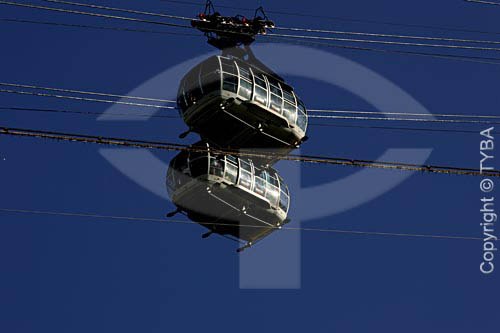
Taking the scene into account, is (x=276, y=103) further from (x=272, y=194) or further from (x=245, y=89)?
(x=272, y=194)

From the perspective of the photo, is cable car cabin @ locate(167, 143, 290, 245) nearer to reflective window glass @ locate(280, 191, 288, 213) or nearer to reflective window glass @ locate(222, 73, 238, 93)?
reflective window glass @ locate(280, 191, 288, 213)

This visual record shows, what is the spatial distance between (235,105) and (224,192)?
4.39 m

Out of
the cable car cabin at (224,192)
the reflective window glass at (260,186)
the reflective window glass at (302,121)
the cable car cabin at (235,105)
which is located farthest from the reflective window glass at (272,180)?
the reflective window glass at (302,121)

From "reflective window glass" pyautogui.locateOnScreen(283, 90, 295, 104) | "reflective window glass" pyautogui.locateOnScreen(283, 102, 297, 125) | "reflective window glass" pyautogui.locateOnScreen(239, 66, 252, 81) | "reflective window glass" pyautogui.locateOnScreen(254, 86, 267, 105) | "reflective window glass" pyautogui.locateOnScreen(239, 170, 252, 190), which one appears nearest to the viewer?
"reflective window glass" pyautogui.locateOnScreen(254, 86, 267, 105)

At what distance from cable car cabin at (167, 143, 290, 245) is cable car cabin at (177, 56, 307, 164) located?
1.26m

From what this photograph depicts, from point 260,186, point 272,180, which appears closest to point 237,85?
point 260,186

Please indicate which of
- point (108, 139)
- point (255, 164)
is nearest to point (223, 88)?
point (255, 164)

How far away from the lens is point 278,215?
189 feet

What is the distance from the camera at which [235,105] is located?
5269cm

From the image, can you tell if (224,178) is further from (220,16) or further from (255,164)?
(220,16)

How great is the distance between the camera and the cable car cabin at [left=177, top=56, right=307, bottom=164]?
5266 centimetres

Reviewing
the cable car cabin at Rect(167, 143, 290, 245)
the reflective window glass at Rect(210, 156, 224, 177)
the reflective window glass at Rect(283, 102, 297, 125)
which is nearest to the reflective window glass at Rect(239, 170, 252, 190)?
the cable car cabin at Rect(167, 143, 290, 245)

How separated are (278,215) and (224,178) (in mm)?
4522

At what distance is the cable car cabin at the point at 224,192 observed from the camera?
54.3m
